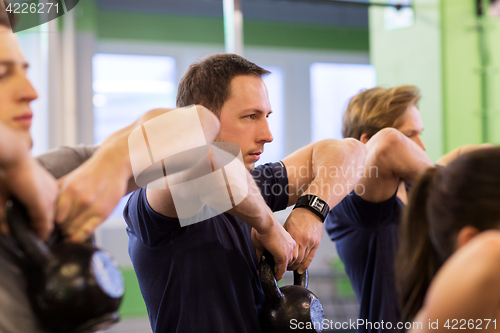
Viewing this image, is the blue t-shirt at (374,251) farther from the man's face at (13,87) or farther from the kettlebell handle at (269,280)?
the man's face at (13,87)

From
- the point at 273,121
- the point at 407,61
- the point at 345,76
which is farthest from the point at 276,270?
the point at 345,76

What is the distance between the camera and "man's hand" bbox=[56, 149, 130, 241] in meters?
0.68

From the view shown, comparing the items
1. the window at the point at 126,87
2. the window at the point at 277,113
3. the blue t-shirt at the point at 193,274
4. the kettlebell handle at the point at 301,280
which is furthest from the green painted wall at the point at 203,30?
the kettlebell handle at the point at 301,280

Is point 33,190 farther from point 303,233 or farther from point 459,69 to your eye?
point 459,69

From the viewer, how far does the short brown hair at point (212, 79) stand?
55.4 inches

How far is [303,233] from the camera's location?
49.8 inches

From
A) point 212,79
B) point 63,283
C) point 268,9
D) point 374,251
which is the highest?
point 268,9

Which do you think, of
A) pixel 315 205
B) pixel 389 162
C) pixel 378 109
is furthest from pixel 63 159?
pixel 378 109

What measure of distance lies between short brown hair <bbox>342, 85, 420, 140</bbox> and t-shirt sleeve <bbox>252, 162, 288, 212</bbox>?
0.56 metres

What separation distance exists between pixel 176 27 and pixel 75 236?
474 centimetres

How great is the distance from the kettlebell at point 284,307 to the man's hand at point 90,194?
0.54 metres

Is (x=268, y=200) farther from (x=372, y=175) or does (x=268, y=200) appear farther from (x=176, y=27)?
(x=176, y=27)

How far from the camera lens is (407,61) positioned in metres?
3.70

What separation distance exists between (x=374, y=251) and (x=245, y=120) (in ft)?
2.61
